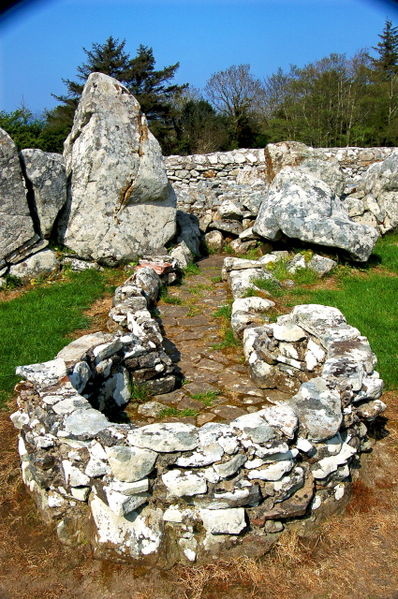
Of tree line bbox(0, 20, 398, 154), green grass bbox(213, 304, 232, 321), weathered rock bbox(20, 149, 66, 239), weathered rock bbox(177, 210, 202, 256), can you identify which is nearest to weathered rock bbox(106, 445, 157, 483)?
green grass bbox(213, 304, 232, 321)

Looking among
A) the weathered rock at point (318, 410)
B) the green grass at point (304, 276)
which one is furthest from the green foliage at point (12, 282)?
the weathered rock at point (318, 410)

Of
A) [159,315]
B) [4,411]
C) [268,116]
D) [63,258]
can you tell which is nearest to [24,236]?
[63,258]

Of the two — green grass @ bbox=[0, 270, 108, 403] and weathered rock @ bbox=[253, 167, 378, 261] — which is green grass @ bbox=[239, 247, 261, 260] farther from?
green grass @ bbox=[0, 270, 108, 403]

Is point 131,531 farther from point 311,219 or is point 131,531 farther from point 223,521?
point 311,219

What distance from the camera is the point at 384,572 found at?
3195mm

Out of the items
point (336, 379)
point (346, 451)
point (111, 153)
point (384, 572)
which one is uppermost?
point (111, 153)

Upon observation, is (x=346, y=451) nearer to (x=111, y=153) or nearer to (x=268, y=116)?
(x=111, y=153)

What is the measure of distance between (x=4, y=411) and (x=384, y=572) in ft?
12.4

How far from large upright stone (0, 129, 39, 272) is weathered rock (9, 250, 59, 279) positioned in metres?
0.16

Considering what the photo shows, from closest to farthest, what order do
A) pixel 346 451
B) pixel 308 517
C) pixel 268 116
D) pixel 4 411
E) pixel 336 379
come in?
pixel 308 517 → pixel 346 451 → pixel 336 379 → pixel 4 411 → pixel 268 116

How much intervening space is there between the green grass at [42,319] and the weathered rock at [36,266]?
1.28 ft

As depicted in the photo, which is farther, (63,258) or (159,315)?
(63,258)

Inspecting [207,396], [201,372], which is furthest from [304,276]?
[207,396]

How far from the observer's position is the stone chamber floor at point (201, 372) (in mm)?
4930
